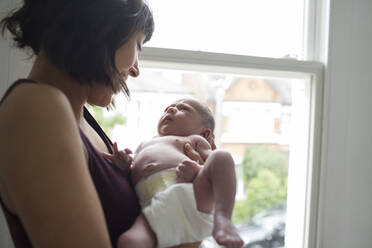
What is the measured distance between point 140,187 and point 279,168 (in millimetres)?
3476

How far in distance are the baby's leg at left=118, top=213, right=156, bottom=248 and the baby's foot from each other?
15cm

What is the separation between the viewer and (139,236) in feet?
2.31

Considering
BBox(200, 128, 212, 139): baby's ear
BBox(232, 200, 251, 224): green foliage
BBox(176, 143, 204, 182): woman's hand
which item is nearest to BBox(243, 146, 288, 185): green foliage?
BBox(232, 200, 251, 224): green foliage

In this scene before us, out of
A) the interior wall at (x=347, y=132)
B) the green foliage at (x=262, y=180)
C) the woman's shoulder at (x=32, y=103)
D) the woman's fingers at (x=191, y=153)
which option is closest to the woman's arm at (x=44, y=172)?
the woman's shoulder at (x=32, y=103)

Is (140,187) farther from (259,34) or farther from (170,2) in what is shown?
(259,34)

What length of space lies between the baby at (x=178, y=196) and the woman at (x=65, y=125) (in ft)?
0.18

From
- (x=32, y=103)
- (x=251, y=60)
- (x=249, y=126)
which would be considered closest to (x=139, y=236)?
(x=32, y=103)

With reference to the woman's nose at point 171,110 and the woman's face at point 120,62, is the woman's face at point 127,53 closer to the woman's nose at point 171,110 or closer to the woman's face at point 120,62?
the woman's face at point 120,62

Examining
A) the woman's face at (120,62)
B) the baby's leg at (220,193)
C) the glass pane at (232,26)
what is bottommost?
the baby's leg at (220,193)

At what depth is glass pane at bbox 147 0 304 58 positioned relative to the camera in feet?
4.68

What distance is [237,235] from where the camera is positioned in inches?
26.7

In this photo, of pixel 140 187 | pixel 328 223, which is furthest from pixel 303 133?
pixel 140 187

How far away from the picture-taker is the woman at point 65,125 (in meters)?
0.53

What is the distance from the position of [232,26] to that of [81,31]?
3.30 ft
